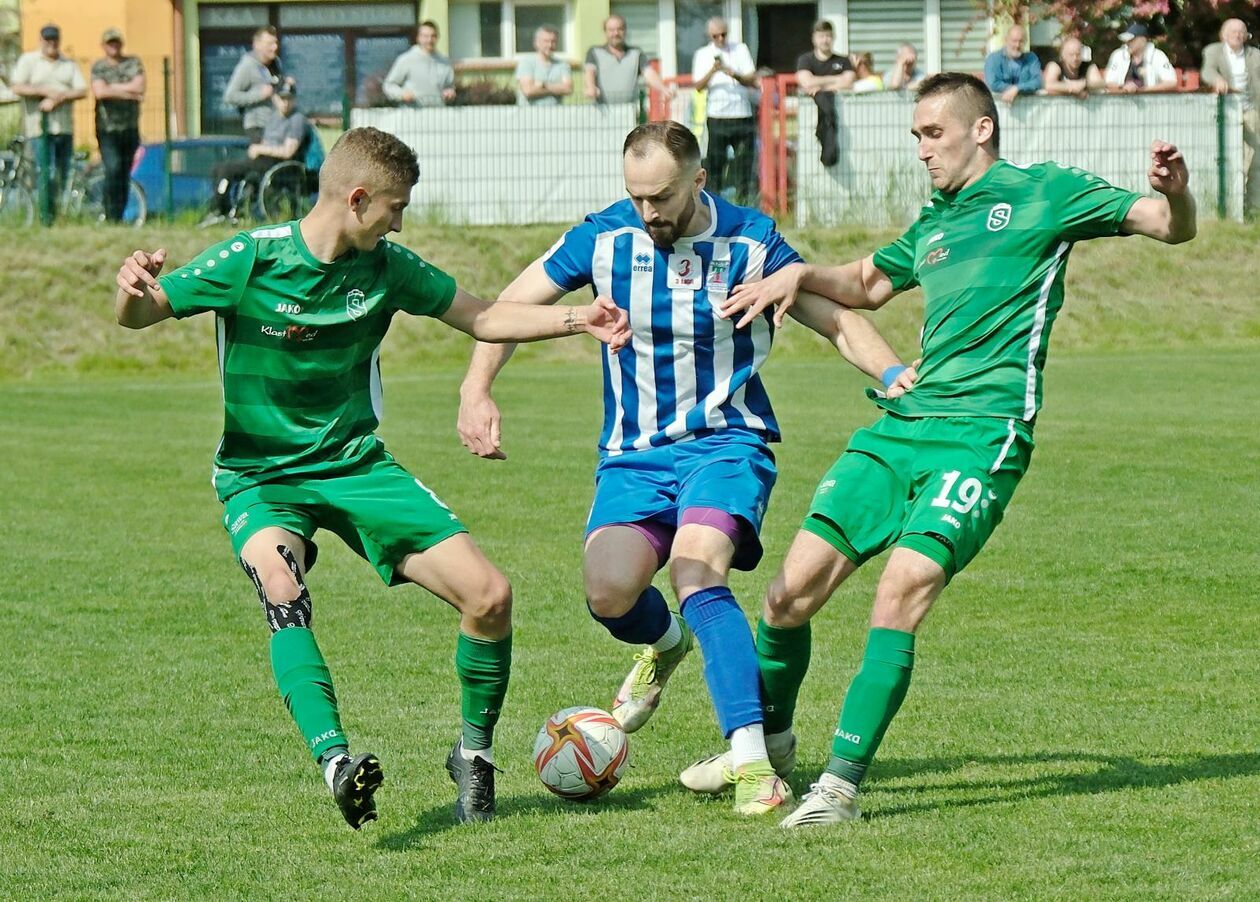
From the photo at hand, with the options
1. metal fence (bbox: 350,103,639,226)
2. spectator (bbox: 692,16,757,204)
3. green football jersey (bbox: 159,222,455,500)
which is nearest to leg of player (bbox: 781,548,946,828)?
green football jersey (bbox: 159,222,455,500)

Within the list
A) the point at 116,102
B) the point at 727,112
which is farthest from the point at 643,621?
the point at 116,102

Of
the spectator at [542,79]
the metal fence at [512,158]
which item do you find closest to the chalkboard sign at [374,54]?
the spectator at [542,79]

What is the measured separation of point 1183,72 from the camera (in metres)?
27.7

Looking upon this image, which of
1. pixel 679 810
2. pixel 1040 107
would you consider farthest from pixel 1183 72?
pixel 679 810

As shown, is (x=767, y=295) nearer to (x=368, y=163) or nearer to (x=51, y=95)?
(x=368, y=163)

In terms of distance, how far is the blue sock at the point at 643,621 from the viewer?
6375 millimetres

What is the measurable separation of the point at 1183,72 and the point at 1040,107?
5.10 metres

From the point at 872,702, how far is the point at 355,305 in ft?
6.52

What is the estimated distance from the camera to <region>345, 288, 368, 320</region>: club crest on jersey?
600 centimetres

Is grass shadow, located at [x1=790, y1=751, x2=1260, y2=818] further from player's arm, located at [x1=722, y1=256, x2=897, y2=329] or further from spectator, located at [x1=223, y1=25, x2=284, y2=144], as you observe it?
spectator, located at [x1=223, y1=25, x2=284, y2=144]

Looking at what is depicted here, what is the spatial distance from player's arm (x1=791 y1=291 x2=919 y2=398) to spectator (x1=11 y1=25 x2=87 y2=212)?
60.1ft

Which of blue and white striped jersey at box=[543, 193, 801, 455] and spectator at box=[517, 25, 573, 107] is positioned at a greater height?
spectator at box=[517, 25, 573, 107]

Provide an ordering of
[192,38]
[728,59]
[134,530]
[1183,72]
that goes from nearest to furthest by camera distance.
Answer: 1. [134,530]
2. [728,59]
3. [1183,72]
4. [192,38]

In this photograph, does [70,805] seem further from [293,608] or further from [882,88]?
[882,88]
